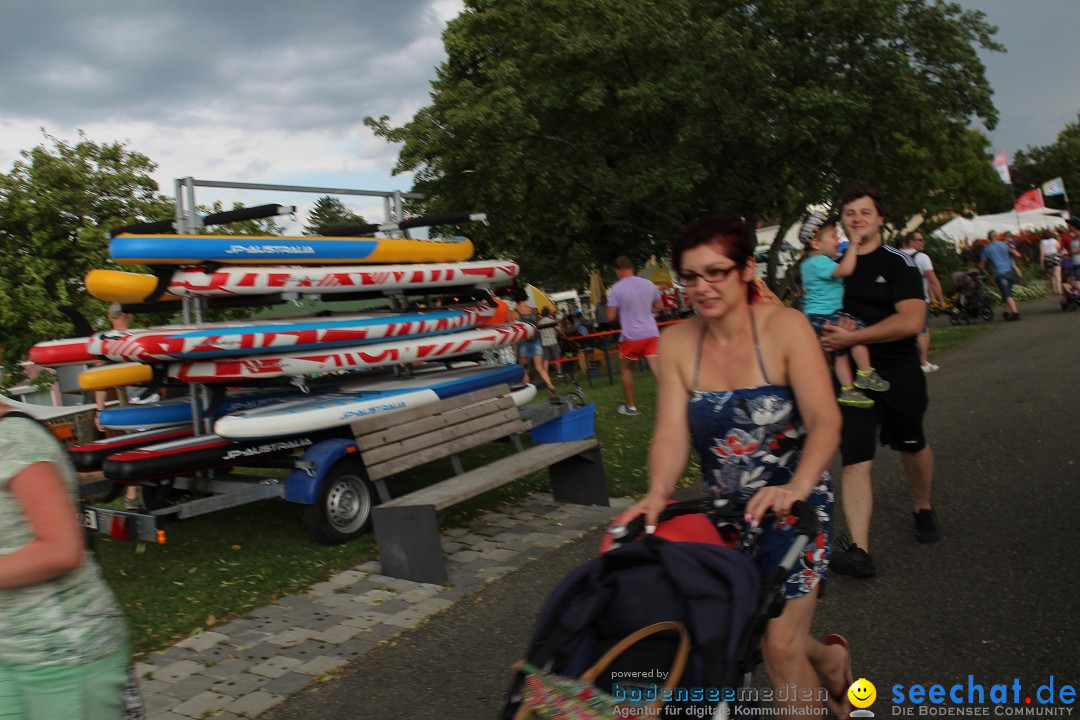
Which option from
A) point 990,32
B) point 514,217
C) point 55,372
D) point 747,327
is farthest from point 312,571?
point 990,32

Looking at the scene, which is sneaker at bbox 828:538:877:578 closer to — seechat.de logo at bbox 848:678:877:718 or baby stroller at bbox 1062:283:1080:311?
seechat.de logo at bbox 848:678:877:718

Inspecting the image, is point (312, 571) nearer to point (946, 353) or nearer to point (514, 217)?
point (946, 353)

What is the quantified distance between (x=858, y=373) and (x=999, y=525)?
1.51 meters

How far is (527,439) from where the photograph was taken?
36.7 feet

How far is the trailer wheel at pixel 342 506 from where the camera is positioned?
7.11 meters

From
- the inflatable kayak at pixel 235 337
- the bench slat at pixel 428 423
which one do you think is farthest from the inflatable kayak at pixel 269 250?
the bench slat at pixel 428 423

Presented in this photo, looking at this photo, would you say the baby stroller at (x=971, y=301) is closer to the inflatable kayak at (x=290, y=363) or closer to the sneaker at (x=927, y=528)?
the inflatable kayak at (x=290, y=363)

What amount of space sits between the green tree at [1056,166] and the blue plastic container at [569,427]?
75922mm

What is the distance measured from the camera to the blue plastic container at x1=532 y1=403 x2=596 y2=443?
27.7 feet

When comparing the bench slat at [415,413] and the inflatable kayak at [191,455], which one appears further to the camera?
the bench slat at [415,413]

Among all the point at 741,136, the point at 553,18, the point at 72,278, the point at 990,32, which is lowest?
the point at 72,278

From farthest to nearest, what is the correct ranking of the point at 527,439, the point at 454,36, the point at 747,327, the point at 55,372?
the point at 454,36
the point at 55,372
the point at 527,439
the point at 747,327

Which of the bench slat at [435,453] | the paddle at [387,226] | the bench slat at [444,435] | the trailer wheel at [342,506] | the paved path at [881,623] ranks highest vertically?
the paddle at [387,226]

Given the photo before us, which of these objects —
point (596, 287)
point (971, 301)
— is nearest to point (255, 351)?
point (971, 301)
